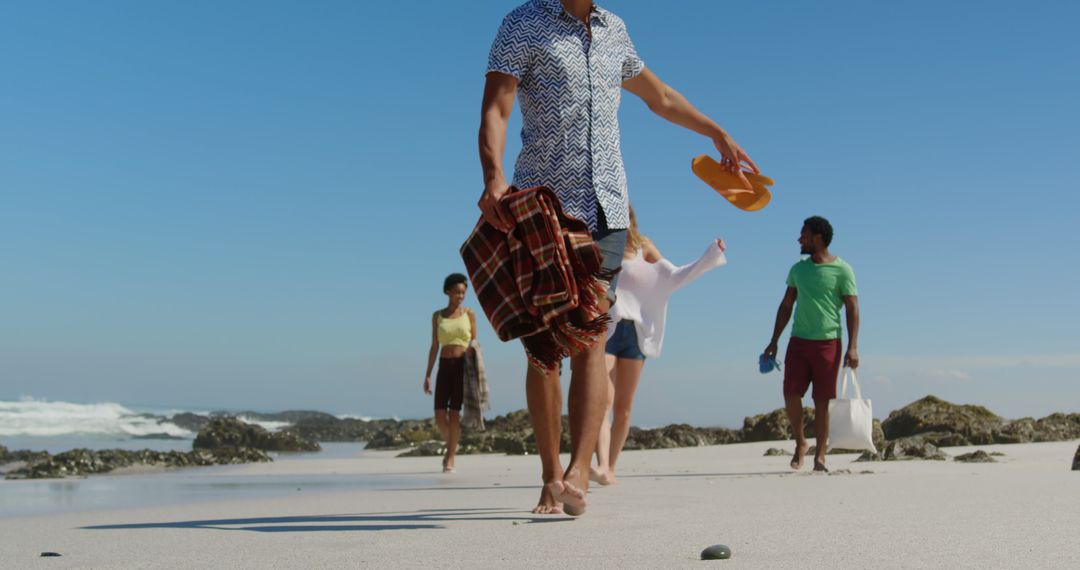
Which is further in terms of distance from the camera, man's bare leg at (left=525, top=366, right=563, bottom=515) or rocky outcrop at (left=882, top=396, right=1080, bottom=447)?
rocky outcrop at (left=882, top=396, right=1080, bottom=447)

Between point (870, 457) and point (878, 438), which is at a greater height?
point (878, 438)

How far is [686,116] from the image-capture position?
565cm


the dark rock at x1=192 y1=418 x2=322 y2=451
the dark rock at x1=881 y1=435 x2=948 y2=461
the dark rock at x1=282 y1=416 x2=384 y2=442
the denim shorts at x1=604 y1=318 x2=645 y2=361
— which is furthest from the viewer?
the dark rock at x1=282 y1=416 x2=384 y2=442

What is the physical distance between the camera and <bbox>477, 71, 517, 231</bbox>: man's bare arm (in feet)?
14.5

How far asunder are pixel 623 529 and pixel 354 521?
1.34 meters

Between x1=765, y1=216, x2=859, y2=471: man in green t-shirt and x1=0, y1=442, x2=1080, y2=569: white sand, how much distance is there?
5.81ft

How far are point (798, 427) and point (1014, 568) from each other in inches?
242

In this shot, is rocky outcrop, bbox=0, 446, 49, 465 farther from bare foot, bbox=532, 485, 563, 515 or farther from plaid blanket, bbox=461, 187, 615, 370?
plaid blanket, bbox=461, 187, 615, 370

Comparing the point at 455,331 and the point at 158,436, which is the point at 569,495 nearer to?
the point at 455,331

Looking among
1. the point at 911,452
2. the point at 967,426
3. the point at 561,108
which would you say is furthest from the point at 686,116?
the point at 967,426

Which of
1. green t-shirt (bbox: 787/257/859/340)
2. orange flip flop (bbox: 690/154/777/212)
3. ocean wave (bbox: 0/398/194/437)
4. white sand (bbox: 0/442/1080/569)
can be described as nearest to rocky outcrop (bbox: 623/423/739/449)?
green t-shirt (bbox: 787/257/859/340)

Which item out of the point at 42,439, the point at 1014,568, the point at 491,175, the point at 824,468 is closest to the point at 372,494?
the point at 491,175

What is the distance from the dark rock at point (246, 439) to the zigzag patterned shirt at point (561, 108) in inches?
550

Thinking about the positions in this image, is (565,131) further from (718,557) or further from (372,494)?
(372,494)
